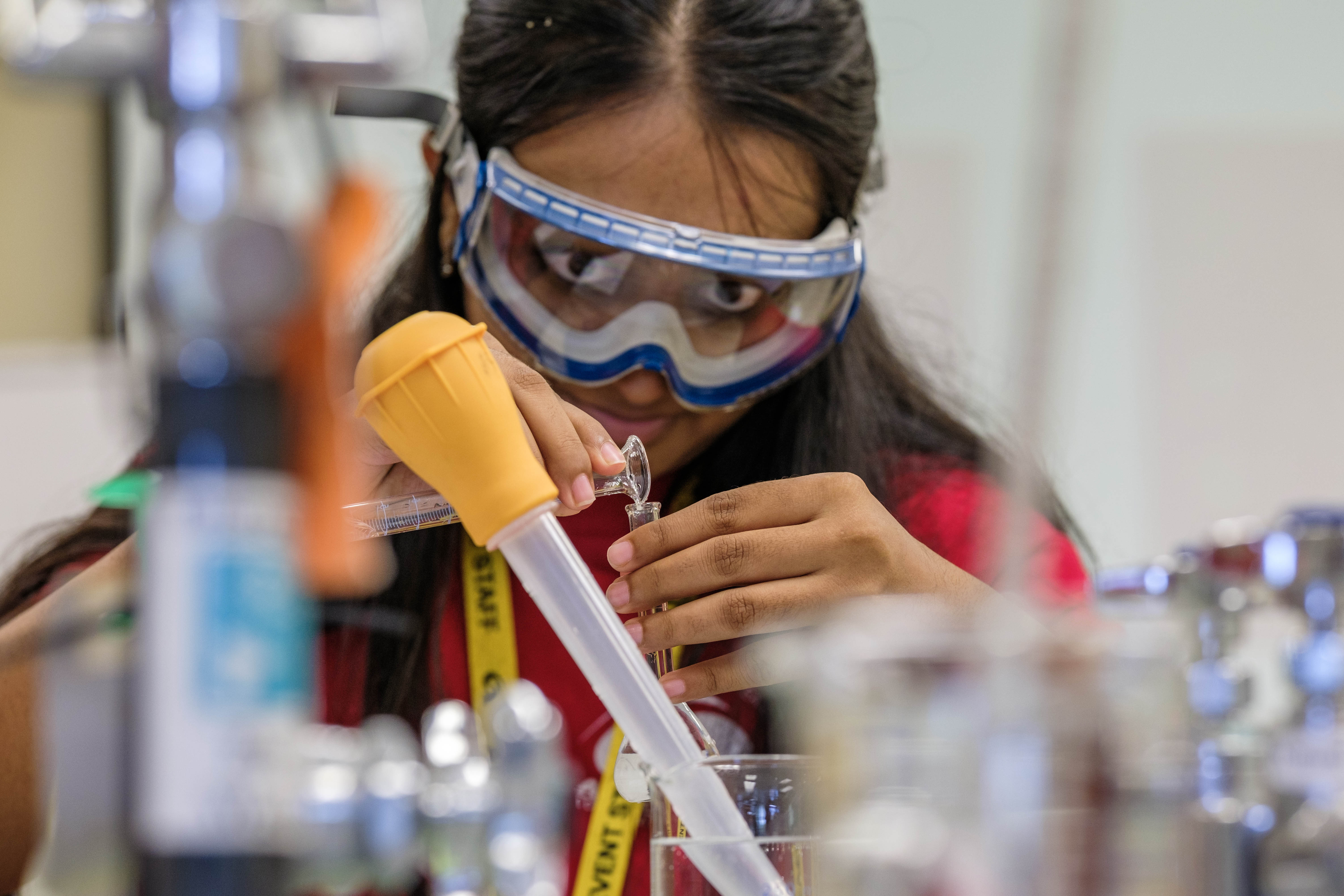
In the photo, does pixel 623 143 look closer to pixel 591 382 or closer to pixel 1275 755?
pixel 591 382

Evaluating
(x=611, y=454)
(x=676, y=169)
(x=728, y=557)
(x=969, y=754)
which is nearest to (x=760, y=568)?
(x=728, y=557)

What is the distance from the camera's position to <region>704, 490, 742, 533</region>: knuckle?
67 cm

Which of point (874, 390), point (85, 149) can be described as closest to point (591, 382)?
point (874, 390)

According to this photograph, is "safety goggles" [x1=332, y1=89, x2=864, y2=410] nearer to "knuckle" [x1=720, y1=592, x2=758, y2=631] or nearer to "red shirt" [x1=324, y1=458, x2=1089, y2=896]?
"red shirt" [x1=324, y1=458, x2=1089, y2=896]

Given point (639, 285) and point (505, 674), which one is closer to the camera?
point (639, 285)

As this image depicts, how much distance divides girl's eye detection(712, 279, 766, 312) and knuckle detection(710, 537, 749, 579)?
20cm

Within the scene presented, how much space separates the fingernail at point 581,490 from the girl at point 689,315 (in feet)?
0.33

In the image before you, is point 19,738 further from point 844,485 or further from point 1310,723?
point 1310,723

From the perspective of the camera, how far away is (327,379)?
277 millimetres

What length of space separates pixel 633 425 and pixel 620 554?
253 millimetres

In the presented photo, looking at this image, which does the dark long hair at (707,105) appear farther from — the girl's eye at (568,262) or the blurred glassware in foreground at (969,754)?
the blurred glassware in foreground at (969,754)

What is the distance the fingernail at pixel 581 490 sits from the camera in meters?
0.53

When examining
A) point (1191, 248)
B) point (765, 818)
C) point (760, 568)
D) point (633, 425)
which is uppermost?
point (1191, 248)

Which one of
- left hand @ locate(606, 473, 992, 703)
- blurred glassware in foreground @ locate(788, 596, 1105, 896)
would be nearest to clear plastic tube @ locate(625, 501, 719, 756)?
left hand @ locate(606, 473, 992, 703)
